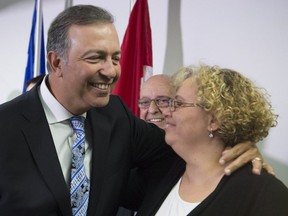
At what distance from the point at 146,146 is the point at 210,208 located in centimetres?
42

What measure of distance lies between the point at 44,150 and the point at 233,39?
171cm

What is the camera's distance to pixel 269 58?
7.83 feet

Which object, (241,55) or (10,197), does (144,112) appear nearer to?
(241,55)

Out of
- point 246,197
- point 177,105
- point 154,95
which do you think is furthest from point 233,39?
point 246,197

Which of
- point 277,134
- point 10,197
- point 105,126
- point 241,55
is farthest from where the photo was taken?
point 241,55

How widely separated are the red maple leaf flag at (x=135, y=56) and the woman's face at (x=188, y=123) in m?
1.43

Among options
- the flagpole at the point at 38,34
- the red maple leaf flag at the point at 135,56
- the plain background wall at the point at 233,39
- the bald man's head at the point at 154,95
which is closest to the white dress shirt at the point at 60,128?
the bald man's head at the point at 154,95

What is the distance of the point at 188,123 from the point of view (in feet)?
4.46

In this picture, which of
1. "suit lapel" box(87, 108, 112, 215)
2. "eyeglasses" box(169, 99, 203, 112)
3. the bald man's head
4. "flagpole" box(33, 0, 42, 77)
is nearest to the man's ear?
"suit lapel" box(87, 108, 112, 215)

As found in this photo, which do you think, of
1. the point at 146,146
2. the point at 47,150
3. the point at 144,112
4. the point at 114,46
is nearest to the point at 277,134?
the point at 144,112

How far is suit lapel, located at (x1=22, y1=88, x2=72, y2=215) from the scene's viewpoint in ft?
3.95

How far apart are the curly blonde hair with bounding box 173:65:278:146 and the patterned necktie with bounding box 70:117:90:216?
0.45m

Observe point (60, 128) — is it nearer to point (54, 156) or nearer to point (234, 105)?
point (54, 156)

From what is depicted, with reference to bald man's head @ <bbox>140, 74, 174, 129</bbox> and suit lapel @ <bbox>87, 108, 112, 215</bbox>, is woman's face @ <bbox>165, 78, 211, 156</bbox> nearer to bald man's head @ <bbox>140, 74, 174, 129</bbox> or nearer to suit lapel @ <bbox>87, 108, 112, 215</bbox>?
suit lapel @ <bbox>87, 108, 112, 215</bbox>
